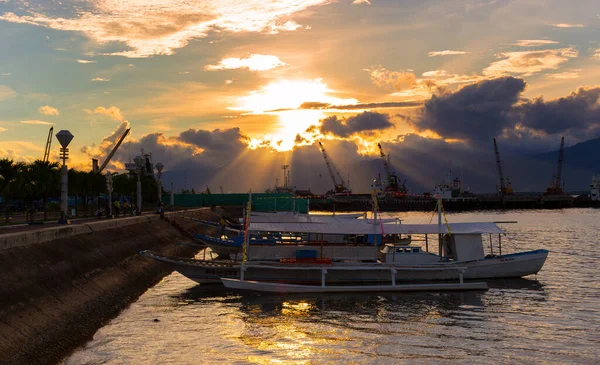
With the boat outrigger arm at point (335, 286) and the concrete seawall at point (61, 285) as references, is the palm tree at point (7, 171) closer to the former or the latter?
the concrete seawall at point (61, 285)

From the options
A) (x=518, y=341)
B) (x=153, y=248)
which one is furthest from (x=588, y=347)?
(x=153, y=248)

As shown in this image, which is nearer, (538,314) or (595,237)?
(538,314)

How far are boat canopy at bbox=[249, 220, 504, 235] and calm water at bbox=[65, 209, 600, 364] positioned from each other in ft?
14.2

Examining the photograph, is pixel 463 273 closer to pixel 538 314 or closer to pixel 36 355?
pixel 538 314

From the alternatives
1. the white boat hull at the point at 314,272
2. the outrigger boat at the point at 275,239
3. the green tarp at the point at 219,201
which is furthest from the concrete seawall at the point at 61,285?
the green tarp at the point at 219,201

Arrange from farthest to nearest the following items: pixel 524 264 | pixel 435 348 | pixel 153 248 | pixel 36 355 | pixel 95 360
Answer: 1. pixel 153 248
2. pixel 524 264
3. pixel 435 348
4. pixel 95 360
5. pixel 36 355

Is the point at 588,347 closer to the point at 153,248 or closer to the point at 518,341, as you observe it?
the point at 518,341

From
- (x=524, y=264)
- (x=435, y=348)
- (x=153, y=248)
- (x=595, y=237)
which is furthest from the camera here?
(x=595, y=237)

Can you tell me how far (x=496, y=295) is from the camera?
122ft

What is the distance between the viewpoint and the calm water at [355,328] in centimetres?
2302

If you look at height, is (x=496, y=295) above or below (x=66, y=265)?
below

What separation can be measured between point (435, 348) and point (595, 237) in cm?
7070

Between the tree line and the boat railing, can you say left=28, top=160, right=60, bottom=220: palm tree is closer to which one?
the tree line

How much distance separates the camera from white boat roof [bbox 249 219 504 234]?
40.8m
